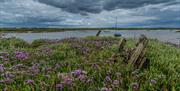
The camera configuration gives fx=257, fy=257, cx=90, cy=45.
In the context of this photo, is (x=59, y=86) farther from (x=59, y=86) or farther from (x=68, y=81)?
(x=68, y=81)

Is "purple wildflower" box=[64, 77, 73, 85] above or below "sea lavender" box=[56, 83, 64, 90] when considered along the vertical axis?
above

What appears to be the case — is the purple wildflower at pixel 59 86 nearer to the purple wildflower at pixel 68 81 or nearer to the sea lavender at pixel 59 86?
the sea lavender at pixel 59 86

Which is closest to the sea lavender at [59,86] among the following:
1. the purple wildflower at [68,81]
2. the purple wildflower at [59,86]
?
the purple wildflower at [59,86]

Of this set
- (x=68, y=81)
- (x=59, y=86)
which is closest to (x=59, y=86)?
(x=59, y=86)

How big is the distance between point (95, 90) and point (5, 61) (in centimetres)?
433

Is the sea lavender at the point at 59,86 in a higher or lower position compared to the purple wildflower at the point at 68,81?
lower

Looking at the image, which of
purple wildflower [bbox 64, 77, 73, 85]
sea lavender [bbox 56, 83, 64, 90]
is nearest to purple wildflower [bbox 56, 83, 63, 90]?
sea lavender [bbox 56, 83, 64, 90]

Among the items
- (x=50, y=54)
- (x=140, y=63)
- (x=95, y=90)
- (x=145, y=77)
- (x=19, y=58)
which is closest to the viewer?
(x=95, y=90)

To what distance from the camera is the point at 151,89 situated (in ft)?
17.4

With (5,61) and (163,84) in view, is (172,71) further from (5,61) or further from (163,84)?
(5,61)

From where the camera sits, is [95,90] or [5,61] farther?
[5,61]

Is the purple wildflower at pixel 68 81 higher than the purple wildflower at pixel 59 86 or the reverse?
higher

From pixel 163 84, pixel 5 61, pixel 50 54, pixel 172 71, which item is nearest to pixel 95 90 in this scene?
pixel 163 84

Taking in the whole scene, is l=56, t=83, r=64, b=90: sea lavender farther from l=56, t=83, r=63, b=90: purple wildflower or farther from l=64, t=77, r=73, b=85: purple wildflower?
→ l=64, t=77, r=73, b=85: purple wildflower
